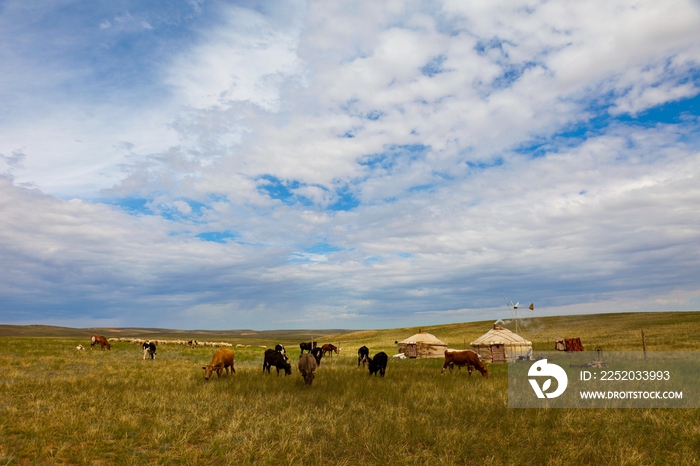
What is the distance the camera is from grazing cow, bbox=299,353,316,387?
18.9m

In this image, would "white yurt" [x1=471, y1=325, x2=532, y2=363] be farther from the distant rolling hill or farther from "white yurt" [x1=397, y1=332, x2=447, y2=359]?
the distant rolling hill

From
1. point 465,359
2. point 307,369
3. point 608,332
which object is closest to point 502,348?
point 465,359

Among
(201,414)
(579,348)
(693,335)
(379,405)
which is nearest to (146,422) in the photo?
(201,414)

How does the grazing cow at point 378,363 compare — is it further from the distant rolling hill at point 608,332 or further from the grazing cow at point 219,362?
the distant rolling hill at point 608,332

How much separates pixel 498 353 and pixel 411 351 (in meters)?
9.13

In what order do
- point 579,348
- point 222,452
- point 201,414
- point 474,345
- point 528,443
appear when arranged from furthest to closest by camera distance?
point 474,345 → point 579,348 → point 201,414 → point 528,443 → point 222,452

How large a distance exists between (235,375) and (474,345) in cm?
2608

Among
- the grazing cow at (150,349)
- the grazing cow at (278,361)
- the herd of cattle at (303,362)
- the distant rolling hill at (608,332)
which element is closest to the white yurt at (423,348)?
the distant rolling hill at (608,332)

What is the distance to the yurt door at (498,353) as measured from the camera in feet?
124

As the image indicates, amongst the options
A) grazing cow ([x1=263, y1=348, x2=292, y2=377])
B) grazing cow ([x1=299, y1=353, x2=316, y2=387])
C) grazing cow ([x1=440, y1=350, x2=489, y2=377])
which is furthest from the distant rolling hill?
grazing cow ([x1=299, y1=353, x2=316, y2=387])

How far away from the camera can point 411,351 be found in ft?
142

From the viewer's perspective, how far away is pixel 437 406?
1366cm

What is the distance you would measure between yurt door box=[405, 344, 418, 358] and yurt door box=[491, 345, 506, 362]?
26.3 feet

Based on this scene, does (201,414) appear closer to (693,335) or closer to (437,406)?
(437,406)
